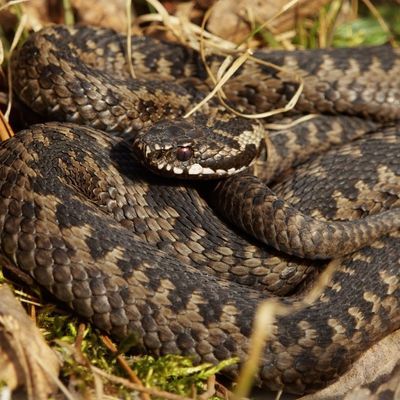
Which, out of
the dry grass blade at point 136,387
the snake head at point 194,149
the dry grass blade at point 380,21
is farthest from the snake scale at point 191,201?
the dry grass blade at point 380,21

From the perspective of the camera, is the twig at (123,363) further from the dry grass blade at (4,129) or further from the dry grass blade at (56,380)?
the dry grass blade at (4,129)

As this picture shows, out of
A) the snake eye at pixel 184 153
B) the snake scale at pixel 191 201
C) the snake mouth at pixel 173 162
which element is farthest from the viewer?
the snake eye at pixel 184 153

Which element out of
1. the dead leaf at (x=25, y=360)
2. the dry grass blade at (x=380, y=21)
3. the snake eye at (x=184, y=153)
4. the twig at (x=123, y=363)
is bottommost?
the dead leaf at (x=25, y=360)

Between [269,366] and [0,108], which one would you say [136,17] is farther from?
[269,366]

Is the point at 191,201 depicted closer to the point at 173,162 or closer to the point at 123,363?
the point at 173,162

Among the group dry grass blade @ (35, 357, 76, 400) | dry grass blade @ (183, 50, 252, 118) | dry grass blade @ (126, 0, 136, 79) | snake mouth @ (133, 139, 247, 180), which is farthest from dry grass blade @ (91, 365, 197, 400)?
dry grass blade @ (126, 0, 136, 79)

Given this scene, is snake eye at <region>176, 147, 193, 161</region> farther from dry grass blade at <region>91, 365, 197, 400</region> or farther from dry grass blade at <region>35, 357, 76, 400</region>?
dry grass blade at <region>35, 357, 76, 400</region>

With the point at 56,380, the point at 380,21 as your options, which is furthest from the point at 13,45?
the point at 380,21
